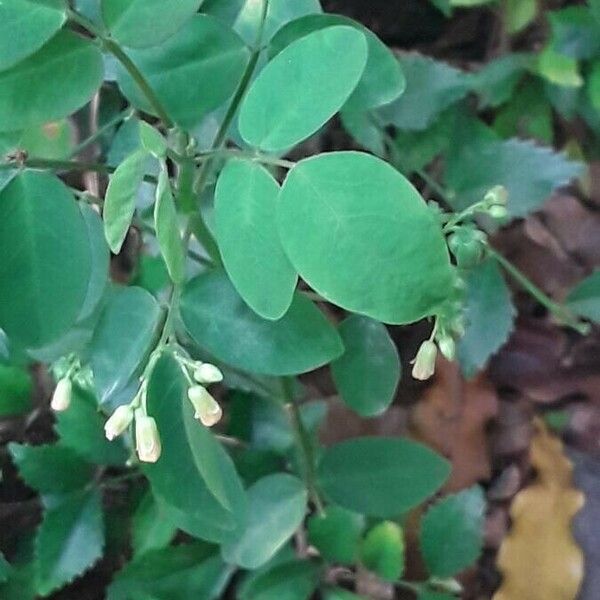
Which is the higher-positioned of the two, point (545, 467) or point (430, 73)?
point (430, 73)

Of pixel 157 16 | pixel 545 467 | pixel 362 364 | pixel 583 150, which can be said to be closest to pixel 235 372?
pixel 362 364

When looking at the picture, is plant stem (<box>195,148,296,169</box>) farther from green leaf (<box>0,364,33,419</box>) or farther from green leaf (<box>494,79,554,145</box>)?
green leaf (<box>494,79,554,145</box>)

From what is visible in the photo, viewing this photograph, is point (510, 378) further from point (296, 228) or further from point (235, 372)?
point (296, 228)

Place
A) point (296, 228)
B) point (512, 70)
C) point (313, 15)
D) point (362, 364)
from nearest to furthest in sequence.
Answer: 1. point (296, 228)
2. point (313, 15)
3. point (362, 364)
4. point (512, 70)

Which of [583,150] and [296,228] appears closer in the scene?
[296,228]

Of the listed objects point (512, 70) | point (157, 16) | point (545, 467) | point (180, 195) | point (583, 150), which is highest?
point (157, 16)

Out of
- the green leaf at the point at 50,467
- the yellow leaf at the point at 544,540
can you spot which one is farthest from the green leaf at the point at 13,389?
the yellow leaf at the point at 544,540

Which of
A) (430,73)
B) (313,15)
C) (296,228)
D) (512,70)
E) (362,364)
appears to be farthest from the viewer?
(512,70)

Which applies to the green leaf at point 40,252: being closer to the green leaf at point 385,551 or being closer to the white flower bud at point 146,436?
the white flower bud at point 146,436
